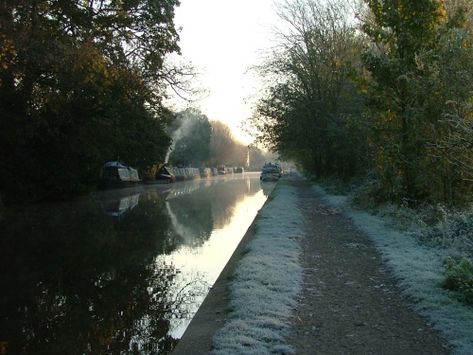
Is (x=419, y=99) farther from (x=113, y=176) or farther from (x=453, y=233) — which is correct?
(x=113, y=176)

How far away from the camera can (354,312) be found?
249 inches

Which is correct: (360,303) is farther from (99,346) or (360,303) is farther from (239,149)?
(239,149)

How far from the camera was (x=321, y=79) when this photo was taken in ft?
108

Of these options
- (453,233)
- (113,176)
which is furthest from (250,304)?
(113,176)

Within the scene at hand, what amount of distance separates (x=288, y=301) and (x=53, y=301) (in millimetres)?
3478

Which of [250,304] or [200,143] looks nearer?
[250,304]

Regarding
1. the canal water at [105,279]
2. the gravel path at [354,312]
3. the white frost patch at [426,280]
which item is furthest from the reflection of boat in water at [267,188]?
the gravel path at [354,312]

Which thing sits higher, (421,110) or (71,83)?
(71,83)

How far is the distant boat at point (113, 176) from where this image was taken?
135 feet

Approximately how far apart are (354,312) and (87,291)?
4.26m

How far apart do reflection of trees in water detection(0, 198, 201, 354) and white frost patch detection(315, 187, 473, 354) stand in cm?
297

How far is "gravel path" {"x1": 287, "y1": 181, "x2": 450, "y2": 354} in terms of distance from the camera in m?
5.19

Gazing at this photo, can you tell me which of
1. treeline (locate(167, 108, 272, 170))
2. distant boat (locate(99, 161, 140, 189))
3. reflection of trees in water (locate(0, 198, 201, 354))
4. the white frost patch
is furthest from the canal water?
treeline (locate(167, 108, 272, 170))

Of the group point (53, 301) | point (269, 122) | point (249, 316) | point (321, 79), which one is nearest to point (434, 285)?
point (249, 316)
